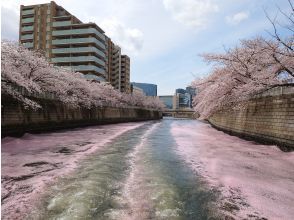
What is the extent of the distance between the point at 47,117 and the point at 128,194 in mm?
19559

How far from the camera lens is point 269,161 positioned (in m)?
11.9

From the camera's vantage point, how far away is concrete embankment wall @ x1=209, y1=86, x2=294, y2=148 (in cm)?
1498

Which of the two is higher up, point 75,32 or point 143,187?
point 75,32

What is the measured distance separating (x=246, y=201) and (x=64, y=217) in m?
3.67

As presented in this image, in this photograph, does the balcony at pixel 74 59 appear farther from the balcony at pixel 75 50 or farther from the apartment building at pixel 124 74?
the apartment building at pixel 124 74

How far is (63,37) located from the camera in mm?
67375

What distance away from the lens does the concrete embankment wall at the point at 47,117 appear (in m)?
18.1

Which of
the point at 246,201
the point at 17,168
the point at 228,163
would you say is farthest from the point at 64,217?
the point at 228,163

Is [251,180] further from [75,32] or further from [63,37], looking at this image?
[63,37]

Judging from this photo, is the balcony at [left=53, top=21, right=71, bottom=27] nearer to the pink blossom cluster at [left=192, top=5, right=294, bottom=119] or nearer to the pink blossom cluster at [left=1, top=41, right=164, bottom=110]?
the pink blossom cluster at [left=1, top=41, right=164, bottom=110]

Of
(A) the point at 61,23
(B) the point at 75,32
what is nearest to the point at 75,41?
(B) the point at 75,32

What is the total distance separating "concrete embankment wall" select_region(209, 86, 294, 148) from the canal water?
7196 millimetres

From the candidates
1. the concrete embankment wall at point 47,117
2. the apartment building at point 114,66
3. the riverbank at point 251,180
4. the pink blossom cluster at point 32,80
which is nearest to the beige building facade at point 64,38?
the apartment building at point 114,66

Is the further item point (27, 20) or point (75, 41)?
point (27, 20)
